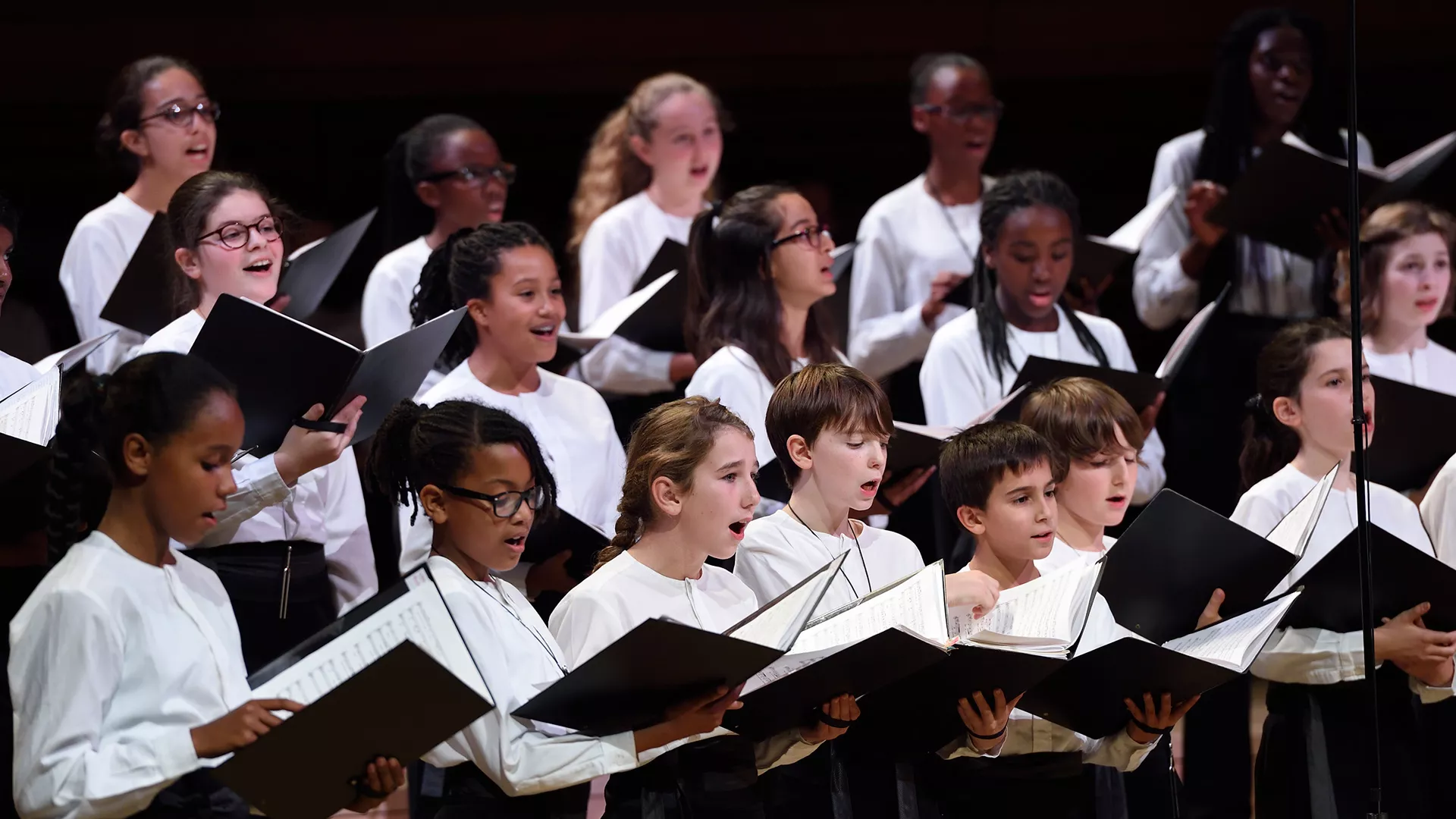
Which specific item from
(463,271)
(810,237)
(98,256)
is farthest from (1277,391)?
(98,256)

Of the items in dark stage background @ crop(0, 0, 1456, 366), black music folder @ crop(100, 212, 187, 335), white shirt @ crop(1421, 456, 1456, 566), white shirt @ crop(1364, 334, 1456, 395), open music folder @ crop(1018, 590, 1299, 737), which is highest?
dark stage background @ crop(0, 0, 1456, 366)

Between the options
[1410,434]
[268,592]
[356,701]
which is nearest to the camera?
[356,701]

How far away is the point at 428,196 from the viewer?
4.17 meters

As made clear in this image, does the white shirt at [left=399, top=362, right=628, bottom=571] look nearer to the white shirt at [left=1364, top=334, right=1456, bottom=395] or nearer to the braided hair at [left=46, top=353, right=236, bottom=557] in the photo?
the braided hair at [left=46, top=353, right=236, bottom=557]

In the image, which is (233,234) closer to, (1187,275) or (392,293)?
(392,293)

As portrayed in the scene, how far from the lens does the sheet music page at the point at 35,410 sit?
240 cm

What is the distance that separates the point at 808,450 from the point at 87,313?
64.4 inches

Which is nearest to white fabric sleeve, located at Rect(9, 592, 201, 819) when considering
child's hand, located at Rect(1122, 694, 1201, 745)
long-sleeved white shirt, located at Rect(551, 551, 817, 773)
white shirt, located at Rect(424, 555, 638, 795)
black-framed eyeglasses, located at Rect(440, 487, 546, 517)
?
white shirt, located at Rect(424, 555, 638, 795)

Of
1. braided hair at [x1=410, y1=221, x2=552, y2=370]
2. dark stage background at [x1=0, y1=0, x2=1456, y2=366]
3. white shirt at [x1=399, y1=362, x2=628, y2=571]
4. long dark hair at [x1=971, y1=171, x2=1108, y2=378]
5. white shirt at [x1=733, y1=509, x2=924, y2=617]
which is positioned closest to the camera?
white shirt at [x1=733, y1=509, x2=924, y2=617]

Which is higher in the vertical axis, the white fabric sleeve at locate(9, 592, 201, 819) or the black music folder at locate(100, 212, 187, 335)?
the black music folder at locate(100, 212, 187, 335)

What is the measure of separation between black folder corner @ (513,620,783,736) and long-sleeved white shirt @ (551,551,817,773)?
0.17 m

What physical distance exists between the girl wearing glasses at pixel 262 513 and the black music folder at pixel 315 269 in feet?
0.73

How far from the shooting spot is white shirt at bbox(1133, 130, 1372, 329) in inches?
171

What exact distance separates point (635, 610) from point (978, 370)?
1.42 metres
